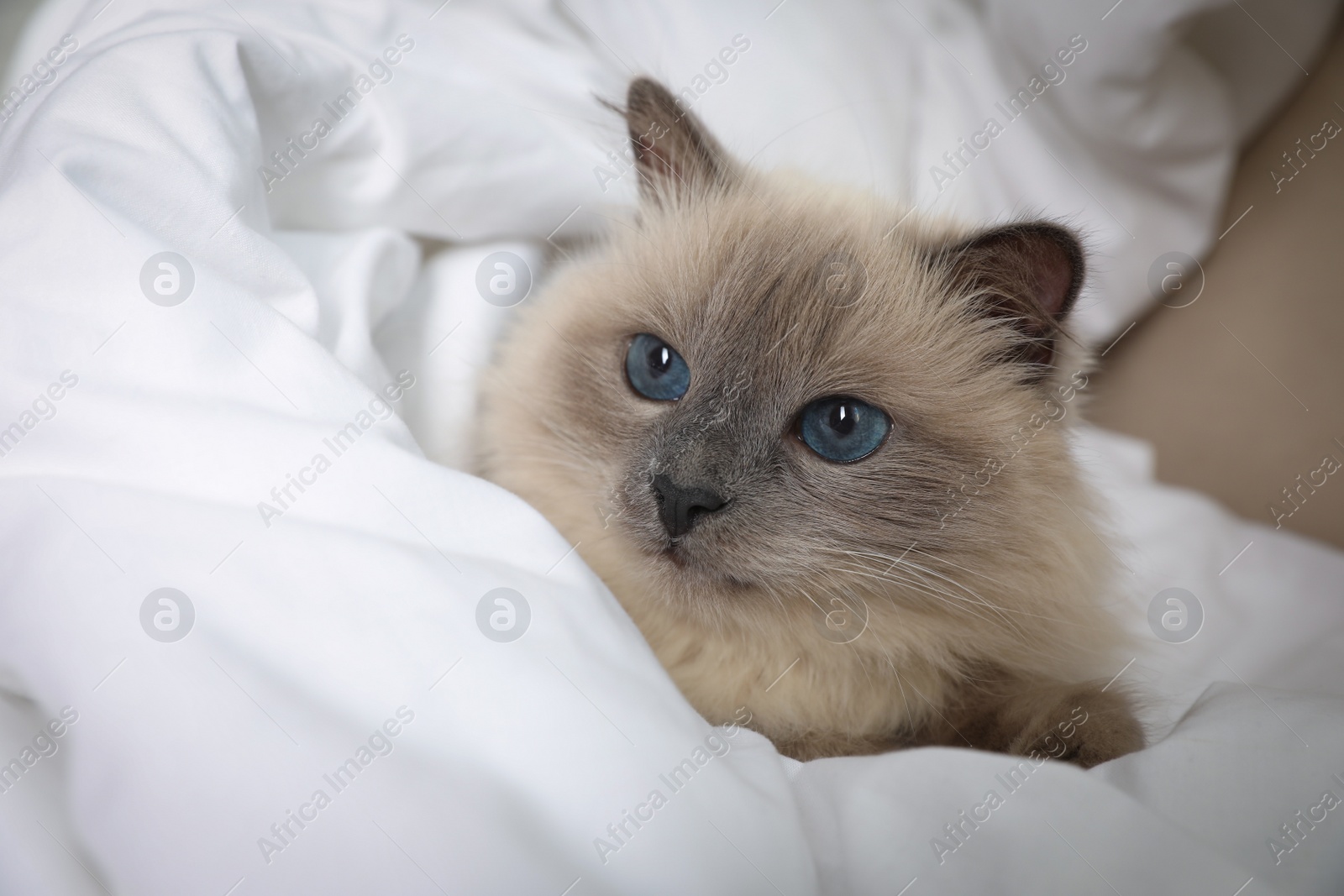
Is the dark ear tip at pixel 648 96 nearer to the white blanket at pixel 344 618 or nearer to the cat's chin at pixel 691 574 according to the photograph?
the white blanket at pixel 344 618

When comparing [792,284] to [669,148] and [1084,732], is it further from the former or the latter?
[1084,732]

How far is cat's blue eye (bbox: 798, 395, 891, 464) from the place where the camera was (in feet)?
4.14

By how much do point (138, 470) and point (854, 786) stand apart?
3.53 ft

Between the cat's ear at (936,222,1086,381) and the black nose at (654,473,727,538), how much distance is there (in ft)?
1.92

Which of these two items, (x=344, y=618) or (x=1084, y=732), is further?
(x=1084, y=732)

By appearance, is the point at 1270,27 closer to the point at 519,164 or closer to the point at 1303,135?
the point at 1303,135

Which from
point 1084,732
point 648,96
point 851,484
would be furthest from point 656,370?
point 1084,732

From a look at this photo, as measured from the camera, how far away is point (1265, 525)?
205 cm

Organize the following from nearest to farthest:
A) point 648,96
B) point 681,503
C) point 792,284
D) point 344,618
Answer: point 344,618 < point 681,503 < point 792,284 < point 648,96

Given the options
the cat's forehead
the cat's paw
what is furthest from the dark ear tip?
the cat's paw

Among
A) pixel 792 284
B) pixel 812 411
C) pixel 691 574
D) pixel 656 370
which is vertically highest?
pixel 792 284

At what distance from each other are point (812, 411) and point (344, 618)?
753 mm

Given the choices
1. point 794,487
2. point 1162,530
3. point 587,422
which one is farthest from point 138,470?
point 1162,530

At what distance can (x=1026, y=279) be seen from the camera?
1276 millimetres
